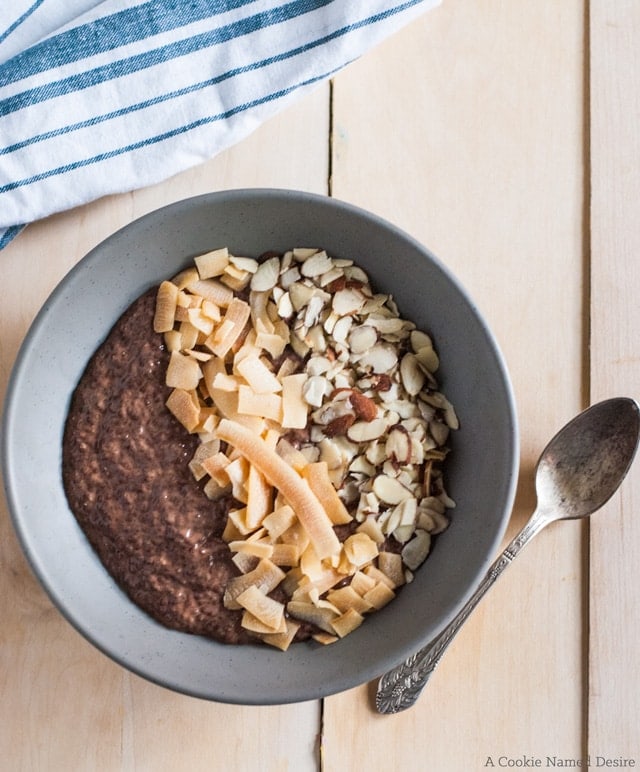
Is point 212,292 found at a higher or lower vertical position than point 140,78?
lower

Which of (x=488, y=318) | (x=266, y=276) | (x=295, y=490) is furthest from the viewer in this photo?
(x=488, y=318)

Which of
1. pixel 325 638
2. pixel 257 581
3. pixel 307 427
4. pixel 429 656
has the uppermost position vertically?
pixel 307 427

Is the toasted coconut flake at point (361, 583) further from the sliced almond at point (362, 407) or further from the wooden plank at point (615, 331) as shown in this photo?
the wooden plank at point (615, 331)

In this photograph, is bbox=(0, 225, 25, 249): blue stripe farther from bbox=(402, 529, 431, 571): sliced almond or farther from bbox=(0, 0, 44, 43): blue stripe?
bbox=(402, 529, 431, 571): sliced almond

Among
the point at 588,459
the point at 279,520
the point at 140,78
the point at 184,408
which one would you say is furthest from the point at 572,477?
the point at 140,78

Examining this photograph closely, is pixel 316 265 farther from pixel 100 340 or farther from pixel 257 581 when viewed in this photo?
pixel 257 581

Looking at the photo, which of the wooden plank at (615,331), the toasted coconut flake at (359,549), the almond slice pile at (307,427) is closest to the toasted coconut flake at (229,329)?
the almond slice pile at (307,427)

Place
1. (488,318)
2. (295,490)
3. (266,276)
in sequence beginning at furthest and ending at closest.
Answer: (488,318), (266,276), (295,490)

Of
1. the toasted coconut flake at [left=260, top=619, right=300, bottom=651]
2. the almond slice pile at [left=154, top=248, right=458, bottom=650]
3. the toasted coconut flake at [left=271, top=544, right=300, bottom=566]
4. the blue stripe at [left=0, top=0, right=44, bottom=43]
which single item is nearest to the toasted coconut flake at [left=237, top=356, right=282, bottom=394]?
the almond slice pile at [left=154, top=248, right=458, bottom=650]
